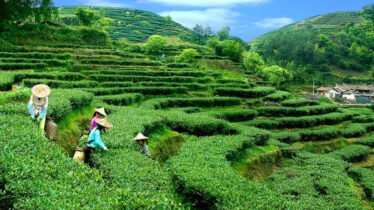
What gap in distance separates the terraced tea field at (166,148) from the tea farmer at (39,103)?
0.38 m

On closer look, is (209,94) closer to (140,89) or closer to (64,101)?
(140,89)

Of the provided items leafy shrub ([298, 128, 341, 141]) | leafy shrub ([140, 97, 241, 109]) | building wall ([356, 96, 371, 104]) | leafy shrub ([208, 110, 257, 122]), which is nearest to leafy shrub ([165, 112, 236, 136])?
leafy shrub ([140, 97, 241, 109])

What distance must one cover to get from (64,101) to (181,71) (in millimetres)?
26999

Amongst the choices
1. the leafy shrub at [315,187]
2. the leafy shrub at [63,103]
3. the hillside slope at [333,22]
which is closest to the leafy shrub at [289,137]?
the leafy shrub at [315,187]

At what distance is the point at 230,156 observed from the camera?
12.9 metres

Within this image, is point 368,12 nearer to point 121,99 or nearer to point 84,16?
point 84,16

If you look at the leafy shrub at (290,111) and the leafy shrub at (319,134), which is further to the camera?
the leafy shrub at (290,111)

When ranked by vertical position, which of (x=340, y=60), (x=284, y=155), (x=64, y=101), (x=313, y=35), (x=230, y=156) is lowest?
(x=284, y=155)

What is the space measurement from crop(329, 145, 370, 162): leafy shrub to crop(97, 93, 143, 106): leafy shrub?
19.1 meters

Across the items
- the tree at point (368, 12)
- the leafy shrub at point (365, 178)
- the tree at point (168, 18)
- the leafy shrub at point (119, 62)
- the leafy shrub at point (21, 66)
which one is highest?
the tree at point (368, 12)

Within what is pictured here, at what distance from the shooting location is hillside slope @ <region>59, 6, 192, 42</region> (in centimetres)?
10019

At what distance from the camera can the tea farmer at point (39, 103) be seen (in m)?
8.99

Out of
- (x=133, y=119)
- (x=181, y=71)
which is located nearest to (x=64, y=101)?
(x=133, y=119)

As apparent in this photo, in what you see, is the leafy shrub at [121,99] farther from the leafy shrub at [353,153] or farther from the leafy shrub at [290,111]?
the leafy shrub at [353,153]
